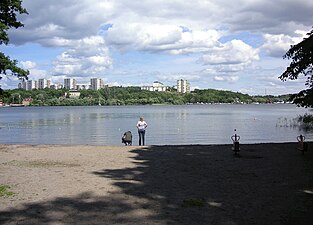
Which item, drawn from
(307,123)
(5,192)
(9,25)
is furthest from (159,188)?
(307,123)

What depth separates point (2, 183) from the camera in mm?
10953

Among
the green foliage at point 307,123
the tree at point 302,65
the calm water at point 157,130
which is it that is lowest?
the calm water at point 157,130

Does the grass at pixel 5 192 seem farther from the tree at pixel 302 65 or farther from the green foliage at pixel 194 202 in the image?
the tree at pixel 302 65

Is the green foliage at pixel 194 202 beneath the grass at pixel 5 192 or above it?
above

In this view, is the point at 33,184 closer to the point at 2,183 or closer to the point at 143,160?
the point at 2,183

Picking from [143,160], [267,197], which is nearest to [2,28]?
[143,160]

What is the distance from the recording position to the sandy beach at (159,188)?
7.83 m

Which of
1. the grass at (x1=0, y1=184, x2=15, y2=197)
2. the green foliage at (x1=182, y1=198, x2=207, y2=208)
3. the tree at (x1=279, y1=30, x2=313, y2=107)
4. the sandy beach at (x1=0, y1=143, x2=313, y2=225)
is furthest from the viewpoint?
the tree at (x1=279, y1=30, x2=313, y2=107)

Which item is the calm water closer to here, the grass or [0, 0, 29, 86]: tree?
[0, 0, 29, 86]: tree

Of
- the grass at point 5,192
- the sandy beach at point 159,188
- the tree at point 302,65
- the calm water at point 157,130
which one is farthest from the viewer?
the calm water at point 157,130

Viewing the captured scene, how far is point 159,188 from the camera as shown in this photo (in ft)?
34.1

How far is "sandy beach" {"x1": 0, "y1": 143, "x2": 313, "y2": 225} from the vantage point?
25.7 feet

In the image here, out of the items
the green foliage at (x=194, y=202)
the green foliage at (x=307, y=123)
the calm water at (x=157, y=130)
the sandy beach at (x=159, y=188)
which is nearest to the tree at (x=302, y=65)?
the sandy beach at (x=159, y=188)

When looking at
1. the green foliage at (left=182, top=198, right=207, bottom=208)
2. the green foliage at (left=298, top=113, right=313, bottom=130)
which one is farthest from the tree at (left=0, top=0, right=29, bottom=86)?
the green foliage at (left=298, top=113, right=313, bottom=130)
